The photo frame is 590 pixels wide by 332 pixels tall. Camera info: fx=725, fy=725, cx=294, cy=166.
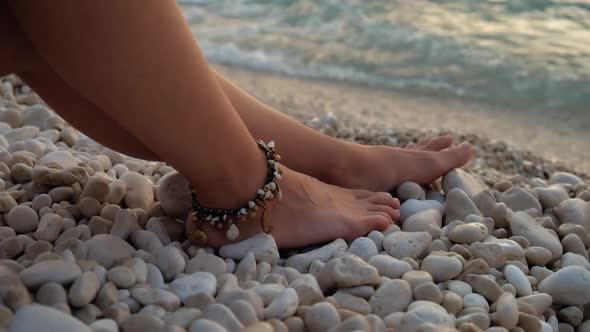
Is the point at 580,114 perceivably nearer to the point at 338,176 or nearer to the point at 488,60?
the point at 488,60

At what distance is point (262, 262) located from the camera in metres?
1.31

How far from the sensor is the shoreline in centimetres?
298

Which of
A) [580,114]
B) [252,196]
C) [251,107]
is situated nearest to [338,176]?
[251,107]

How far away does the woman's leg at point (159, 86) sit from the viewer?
1024mm

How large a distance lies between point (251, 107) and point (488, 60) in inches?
104

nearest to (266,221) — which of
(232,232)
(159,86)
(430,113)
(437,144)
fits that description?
(232,232)

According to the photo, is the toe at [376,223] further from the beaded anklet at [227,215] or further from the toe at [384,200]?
the beaded anklet at [227,215]

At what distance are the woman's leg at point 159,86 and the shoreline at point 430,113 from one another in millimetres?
1611

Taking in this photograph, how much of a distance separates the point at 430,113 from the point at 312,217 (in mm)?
2034

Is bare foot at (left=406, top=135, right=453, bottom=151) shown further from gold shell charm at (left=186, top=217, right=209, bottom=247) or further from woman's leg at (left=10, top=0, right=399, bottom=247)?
gold shell charm at (left=186, top=217, right=209, bottom=247)

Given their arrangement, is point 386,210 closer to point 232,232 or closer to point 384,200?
point 384,200

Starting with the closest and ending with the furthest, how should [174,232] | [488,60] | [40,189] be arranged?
1. [174,232]
2. [40,189]
3. [488,60]

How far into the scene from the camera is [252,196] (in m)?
1.36

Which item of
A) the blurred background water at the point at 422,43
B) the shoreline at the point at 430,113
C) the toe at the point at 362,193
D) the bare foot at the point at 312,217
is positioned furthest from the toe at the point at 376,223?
the blurred background water at the point at 422,43
